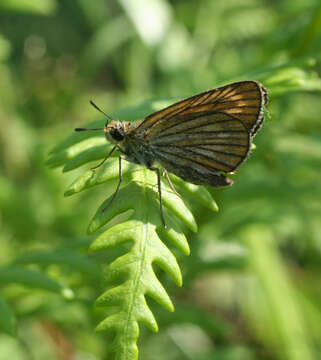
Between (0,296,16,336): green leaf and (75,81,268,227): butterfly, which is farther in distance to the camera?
(75,81,268,227): butterfly

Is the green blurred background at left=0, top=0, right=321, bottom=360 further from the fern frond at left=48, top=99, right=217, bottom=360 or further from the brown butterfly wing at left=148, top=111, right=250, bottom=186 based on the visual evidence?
the fern frond at left=48, top=99, right=217, bottom=360

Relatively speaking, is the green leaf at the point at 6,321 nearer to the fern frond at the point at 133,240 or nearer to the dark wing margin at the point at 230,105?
the fern frond at the point at 133,240

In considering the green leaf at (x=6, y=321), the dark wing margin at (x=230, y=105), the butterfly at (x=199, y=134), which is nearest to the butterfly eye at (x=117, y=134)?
the butterfly at (x=199, y=134)

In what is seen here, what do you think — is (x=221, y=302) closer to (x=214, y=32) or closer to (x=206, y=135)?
(x=214, y=32)

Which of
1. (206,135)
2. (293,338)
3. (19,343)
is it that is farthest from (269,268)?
(206,135)

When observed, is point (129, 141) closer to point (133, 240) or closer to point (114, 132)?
point (114, 132)

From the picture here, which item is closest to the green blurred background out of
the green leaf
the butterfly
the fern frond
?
the green leaf

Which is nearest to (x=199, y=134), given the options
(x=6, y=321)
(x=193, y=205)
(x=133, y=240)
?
(x=133, y=240)
